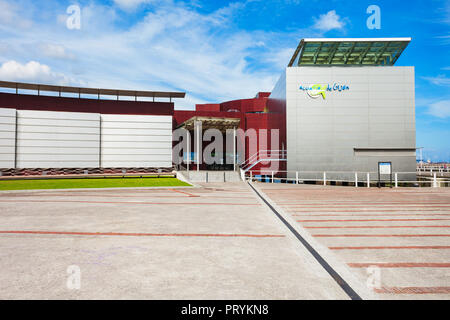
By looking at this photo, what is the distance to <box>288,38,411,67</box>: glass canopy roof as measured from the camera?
2753 centimetres

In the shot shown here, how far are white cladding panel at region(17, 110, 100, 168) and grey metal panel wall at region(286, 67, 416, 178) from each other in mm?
23292

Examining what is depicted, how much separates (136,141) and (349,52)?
25.9 m

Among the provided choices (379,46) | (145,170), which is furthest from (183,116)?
(379,46)

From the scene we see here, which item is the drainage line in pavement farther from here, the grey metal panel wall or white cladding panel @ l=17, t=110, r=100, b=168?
white cladding panel @ l=17, t=110, r=100, b=168

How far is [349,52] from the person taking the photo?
2859 centimetres

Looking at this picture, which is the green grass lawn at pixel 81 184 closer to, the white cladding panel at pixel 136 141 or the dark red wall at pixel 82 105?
the white cladding panel at pixel 136 141

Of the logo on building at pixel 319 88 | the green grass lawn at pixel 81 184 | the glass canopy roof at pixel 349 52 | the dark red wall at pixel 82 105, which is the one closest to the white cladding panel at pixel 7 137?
the dark red wall at pixel 82 105

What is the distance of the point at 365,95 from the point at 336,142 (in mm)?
5487

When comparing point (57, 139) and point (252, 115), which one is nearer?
point (57, 139)

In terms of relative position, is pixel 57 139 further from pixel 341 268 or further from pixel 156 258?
pixel 341 268
